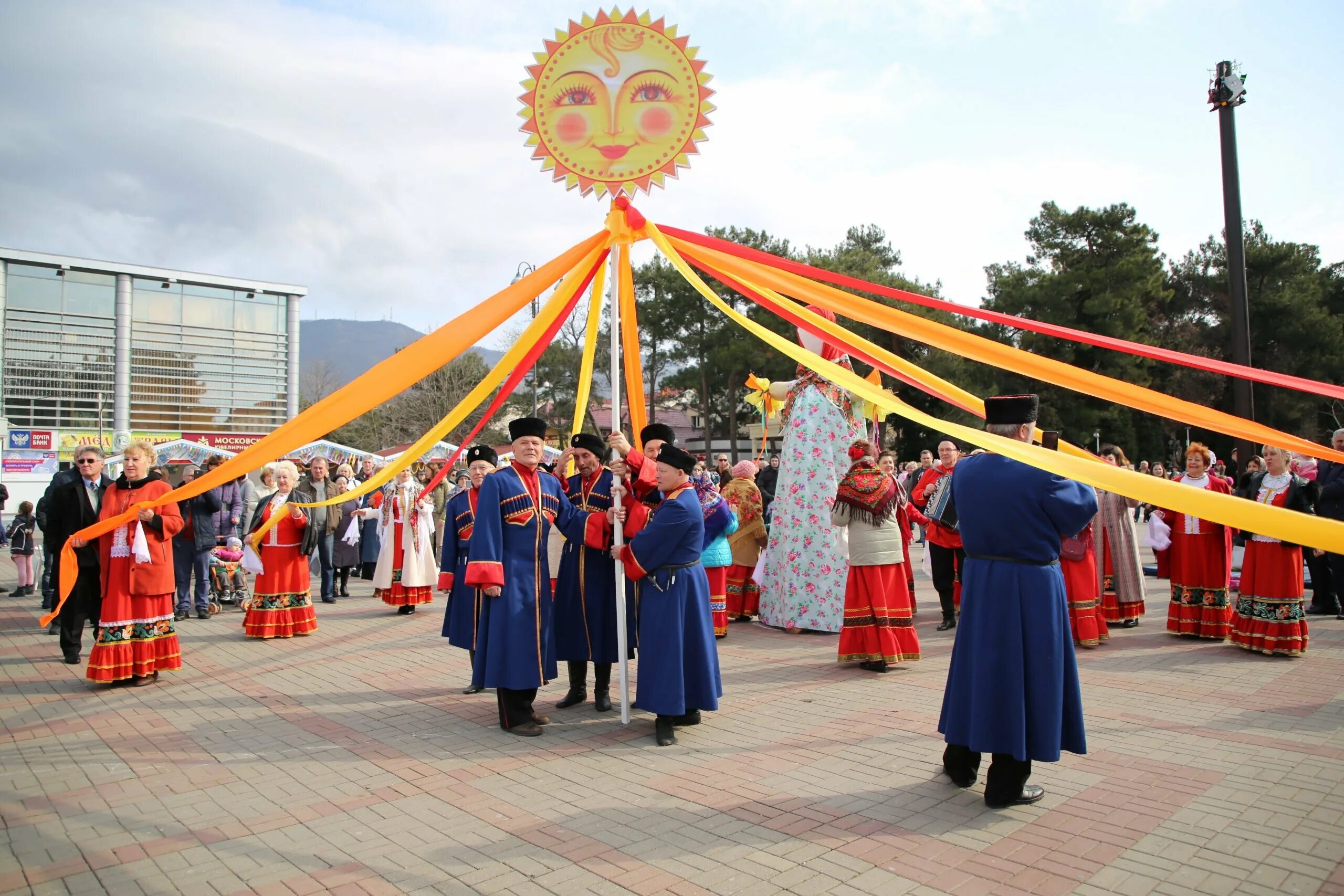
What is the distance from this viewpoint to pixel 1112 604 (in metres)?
9.57

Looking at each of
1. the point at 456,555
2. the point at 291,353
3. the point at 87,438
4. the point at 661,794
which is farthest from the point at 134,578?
the point at 291,353

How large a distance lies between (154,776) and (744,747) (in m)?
3.52

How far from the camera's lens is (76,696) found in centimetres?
695

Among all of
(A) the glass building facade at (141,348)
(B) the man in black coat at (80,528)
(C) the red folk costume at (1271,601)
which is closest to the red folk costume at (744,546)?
(C) the red folk costume at (1271,601)

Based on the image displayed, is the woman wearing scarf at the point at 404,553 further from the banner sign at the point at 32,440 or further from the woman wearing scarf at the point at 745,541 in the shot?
the banner sign at the point at 32,440

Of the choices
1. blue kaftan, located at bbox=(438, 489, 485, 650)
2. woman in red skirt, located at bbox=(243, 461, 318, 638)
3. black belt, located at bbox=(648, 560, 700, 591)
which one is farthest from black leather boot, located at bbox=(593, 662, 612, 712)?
woman in red skirt, located at bbox=(243, 461, 318, 638)

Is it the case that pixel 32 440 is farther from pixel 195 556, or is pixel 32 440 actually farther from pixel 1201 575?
pixel 1201 575

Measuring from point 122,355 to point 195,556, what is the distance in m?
29.2

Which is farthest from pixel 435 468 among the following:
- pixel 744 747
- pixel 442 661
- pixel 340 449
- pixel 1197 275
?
pixel 1197 275

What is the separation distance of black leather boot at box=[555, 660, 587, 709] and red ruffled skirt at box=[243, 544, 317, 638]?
4609 mm

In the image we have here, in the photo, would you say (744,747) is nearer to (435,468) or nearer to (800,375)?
(800,375)

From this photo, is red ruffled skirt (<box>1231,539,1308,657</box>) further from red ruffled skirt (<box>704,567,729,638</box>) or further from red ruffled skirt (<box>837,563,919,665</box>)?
red ruffled skirt (<box>704,567,729,638</box>)

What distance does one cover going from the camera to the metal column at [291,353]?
38.0 metres

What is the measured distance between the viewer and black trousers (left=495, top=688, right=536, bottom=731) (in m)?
5.80
